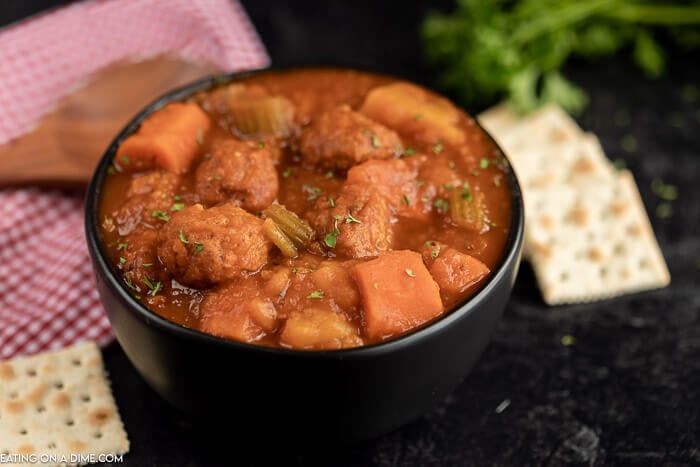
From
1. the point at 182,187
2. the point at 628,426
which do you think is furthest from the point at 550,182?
the point at 182,187

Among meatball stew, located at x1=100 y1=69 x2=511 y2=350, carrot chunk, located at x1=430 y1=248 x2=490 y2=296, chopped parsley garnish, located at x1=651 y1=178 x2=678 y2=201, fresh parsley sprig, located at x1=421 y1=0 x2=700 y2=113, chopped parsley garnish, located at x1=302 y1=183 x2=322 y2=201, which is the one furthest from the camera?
fresh parsley sprig, located at x1=421 y1=0 x2=700 y2=113

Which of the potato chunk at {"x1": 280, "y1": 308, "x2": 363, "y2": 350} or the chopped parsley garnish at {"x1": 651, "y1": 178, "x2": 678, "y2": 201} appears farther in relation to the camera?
the chopped parsley garnish at {"x1": 651, "y1": 178, "x2": 678, "y2": 201}

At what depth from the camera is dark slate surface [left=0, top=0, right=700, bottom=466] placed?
3.70 metres

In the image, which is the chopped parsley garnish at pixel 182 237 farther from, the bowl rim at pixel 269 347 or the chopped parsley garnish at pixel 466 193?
the chopped parsley garnish at pixel 466 193

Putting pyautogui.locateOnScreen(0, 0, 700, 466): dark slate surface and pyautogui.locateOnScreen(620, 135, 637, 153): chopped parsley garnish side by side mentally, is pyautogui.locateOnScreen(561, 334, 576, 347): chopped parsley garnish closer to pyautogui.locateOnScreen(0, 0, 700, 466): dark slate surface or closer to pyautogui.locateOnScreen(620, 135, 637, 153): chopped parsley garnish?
pyautogui.locateOnScreen(0, 0, 700, 466): dark slate surface

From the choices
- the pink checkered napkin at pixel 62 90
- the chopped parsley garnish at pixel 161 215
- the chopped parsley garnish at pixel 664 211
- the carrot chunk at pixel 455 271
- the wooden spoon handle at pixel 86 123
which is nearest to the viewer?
the carrot chunk at pixel 455 271

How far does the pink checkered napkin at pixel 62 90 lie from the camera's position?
4.18 metres

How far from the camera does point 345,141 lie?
11.5 ft

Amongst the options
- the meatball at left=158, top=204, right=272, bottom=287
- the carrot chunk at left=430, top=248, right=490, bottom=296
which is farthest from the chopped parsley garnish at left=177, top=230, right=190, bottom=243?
the carrot chunk at left=430, top=248, right=490, bottom=296

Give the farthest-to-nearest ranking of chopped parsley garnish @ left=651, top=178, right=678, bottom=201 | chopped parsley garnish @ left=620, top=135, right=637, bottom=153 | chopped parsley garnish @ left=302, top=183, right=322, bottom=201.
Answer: chopped parsley garnish @ left=620, top=135, right=637, bottom=153, chopped parsley garnish @ left=651, top=178, right=678, bottom=201, chopped parsley garnish @ left=302, top=183, right=322, bottom=201

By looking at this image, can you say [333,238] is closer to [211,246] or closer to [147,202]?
[211,246]

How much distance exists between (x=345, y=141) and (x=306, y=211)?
359mm

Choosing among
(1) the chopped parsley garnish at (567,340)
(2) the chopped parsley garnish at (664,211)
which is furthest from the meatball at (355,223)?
(2) the chopped parsley garnish at (664,211)

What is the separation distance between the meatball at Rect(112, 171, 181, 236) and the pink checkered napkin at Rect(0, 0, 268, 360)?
947 millimetres
